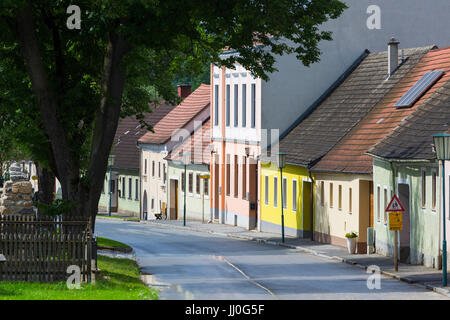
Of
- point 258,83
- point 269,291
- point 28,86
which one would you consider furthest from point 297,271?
point 258,83

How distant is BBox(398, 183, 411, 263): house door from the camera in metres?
36.5

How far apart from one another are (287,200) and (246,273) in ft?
65.4

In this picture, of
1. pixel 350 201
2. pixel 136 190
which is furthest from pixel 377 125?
pixel 136 190

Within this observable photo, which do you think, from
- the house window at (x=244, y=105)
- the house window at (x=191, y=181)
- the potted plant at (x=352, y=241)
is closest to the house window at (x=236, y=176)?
the house window at (x=244, y=105)

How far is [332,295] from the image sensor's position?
25531 mm

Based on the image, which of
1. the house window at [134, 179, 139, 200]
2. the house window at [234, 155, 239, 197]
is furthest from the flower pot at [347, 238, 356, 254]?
the house window at [134, 179, 139, 200]

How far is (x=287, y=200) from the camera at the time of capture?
52719mm

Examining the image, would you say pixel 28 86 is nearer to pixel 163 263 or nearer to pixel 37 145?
pixel 37 145

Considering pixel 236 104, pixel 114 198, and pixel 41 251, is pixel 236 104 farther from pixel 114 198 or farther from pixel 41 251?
pixel 41 251

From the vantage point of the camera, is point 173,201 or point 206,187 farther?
point 173,201

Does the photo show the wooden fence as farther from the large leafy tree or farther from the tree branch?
the tree branch

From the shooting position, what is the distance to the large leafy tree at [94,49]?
2592 centimetres

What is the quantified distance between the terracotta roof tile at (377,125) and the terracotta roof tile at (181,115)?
2932 centimetres
